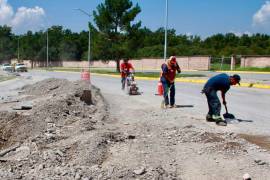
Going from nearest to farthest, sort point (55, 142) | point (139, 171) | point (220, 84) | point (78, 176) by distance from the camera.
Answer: point (78, 176)
point (139, 171)
point (55, 142)
point (220, 84)

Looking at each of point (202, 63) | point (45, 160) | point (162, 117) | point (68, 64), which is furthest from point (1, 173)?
point (68, 64)

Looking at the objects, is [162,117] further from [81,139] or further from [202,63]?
[202,63]

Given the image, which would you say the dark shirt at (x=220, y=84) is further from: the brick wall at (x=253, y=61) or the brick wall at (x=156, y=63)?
the brick wall at (x=156, y=63)

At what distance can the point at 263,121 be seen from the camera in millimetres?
12141

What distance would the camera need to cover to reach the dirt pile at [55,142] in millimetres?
6816

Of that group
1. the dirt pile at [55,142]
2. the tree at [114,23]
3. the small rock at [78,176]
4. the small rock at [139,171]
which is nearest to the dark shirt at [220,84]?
the dirt pile at [55,142]

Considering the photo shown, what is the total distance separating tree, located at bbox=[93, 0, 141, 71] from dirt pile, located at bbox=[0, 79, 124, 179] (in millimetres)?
39541

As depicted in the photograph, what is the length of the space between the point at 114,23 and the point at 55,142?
46.8m

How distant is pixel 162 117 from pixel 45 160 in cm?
516

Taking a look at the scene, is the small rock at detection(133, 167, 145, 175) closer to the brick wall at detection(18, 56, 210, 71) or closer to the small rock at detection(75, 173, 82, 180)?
the small rock at detection(75, 173, 82, 180)

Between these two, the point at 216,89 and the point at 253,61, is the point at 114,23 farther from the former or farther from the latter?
the point at 216,89

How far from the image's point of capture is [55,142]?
30.8ft

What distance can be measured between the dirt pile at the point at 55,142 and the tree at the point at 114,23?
3954 centimetres

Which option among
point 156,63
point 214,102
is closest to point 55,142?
point 214,102
